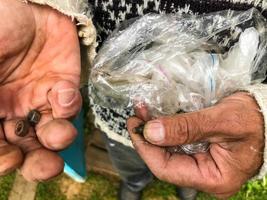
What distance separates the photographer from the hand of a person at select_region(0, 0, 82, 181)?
0.85 meters

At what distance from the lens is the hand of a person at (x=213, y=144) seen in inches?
32.8

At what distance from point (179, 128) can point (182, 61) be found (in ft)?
0.80

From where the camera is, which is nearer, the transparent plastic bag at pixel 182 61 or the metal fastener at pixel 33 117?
the metal fastener at pixel 33 117

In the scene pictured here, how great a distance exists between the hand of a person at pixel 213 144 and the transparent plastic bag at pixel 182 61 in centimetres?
9

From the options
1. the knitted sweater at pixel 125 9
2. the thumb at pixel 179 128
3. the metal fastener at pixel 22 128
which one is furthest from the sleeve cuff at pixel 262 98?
the metal fastener at pixel 22 128

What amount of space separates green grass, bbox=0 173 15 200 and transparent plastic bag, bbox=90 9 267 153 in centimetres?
124

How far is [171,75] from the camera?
1.01 metres

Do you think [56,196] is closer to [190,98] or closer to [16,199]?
[16,199]

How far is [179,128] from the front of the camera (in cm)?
83

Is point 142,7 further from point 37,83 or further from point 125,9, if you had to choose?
point 37,83

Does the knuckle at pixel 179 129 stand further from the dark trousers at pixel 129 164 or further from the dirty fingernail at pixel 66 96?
the dark trousers at pixel 129 164

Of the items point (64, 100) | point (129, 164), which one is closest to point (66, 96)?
point (64, 100)

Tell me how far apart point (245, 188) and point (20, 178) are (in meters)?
1.12

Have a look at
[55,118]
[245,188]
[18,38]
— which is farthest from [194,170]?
[245,188]
